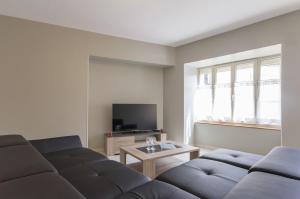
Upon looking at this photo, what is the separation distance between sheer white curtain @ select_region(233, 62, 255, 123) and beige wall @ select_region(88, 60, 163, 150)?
193 centimetres

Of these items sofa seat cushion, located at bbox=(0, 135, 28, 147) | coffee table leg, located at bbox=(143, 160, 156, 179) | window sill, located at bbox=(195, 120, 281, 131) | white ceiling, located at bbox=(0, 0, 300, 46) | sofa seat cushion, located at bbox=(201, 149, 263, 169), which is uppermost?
white ceiling, located at bbox=(0, 0, 300, 46)

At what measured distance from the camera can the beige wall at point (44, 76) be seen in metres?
3.05

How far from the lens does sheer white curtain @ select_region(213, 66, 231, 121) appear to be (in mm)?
4523

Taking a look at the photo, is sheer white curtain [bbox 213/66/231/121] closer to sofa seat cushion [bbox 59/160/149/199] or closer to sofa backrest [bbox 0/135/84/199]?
sofa seat cushion [bbox 59/160/149/199]

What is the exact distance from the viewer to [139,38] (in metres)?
4.16

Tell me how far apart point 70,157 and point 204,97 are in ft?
12.1

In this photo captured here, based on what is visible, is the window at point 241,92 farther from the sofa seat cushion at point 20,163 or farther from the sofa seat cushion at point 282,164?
the sofa seat cushion at point 20,163

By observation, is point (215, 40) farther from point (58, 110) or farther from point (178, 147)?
Answer: point (58, 110)

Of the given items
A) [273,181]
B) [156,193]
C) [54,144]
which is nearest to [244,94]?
[273,181]

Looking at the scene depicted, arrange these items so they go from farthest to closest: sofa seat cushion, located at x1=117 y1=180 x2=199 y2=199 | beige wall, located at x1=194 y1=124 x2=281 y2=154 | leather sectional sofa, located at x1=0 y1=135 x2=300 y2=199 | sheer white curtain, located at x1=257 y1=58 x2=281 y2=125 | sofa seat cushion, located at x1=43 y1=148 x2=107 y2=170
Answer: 1. sheer white curtain, located at x1=257 y1=58 x2=281 y2=125
2. beige wall, located at x1=194 y1=124 x2=281 y2=154
3. sofa seat cushion, located at x1=43 y1=148 x2=107 y2=170
4. sofa seat cushion, located at x1=117 y1=180 x2=199 y2=199
5. leather sectional sofa, located at x1=0 y1=135 x2=300 y2=199

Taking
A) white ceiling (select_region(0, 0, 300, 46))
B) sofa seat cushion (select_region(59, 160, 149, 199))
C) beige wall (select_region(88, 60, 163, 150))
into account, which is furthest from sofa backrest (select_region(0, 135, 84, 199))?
beige wall (select_region(88, 60, 163, 150))

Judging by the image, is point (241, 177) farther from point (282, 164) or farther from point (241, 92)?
point (241, 92)

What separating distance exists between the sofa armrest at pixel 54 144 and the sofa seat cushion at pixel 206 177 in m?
1.51

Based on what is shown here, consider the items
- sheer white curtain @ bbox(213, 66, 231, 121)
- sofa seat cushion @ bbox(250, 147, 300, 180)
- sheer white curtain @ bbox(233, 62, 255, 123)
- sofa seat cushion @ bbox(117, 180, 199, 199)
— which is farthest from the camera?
sheer white curtain @ bbox(213, 66, 231, 121)
